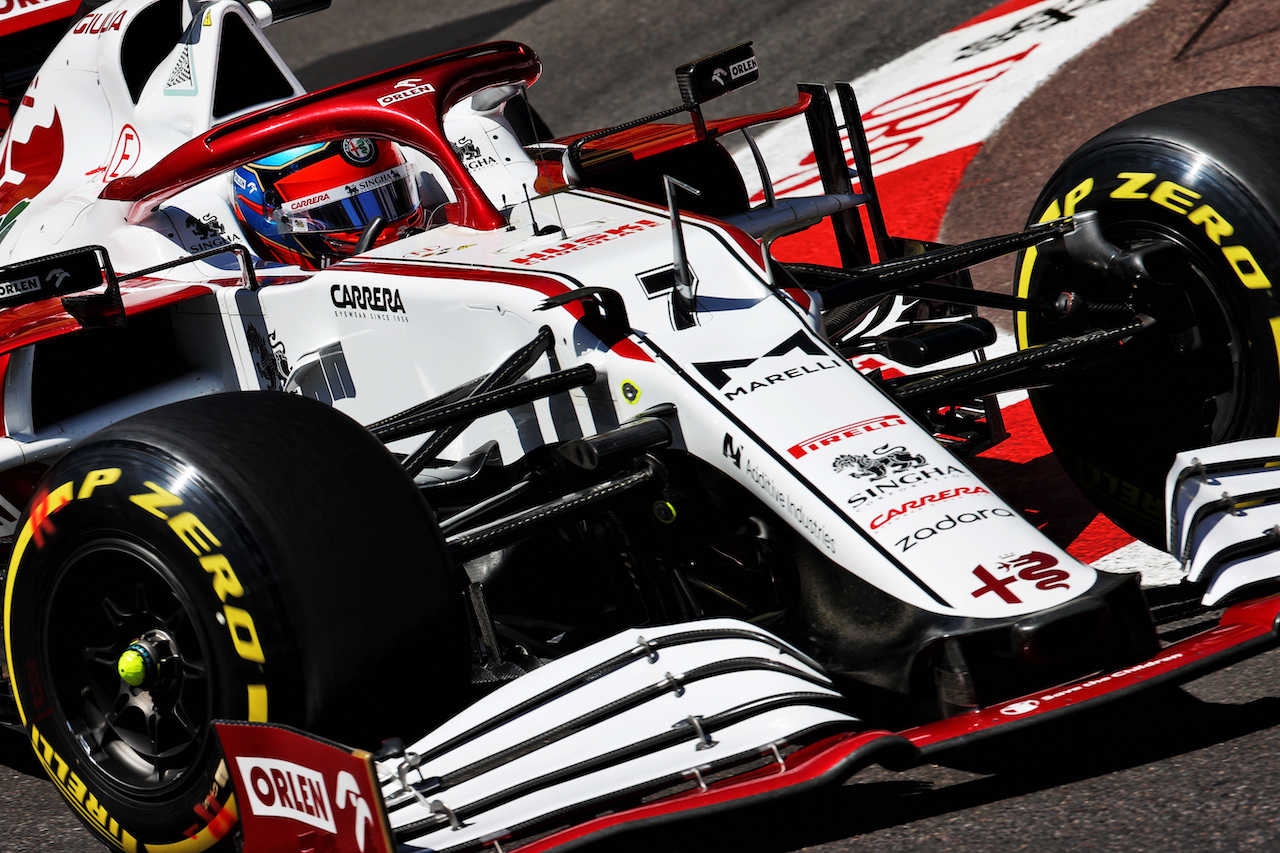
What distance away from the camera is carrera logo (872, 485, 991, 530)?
3164mm

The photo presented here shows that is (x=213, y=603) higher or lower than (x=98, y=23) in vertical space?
lower

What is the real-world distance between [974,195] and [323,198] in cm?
433

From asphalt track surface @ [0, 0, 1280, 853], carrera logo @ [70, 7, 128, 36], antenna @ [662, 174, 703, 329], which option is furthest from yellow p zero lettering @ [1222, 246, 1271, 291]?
carrera logo @ [70, 7, 128, 36]

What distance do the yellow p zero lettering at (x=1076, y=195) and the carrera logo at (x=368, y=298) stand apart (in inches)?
77.1

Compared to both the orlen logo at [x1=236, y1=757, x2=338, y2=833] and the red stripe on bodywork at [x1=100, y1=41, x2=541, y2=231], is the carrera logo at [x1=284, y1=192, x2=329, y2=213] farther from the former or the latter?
the orlen logo at [x1=236, y1=757, x2=338, y2=833]

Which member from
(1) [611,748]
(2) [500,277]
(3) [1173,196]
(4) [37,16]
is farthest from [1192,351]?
(4) [37,16]

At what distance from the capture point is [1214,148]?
159 inches

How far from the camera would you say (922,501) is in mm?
3195

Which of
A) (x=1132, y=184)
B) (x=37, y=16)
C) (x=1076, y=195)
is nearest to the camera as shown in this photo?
(x=1132, y=184)

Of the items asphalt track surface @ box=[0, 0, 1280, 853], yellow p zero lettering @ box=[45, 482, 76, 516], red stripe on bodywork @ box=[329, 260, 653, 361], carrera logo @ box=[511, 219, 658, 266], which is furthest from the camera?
carrera logo @ box=[511, 219, 658, 266]

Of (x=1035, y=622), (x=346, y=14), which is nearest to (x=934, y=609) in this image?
(x=1035, y=622)

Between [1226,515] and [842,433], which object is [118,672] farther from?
[1226,515]

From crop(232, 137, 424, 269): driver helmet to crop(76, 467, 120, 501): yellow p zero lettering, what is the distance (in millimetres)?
1928

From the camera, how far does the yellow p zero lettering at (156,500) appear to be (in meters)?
3.03
